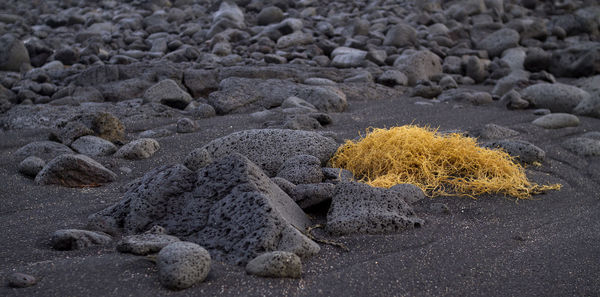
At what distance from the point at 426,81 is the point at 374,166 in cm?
467

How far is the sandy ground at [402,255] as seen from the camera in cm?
243

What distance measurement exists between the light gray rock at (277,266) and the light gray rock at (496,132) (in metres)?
3.80

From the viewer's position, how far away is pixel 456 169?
4.18 m

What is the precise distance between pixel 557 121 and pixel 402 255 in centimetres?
436

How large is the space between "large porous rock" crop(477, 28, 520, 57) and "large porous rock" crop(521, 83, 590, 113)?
13.1 feet

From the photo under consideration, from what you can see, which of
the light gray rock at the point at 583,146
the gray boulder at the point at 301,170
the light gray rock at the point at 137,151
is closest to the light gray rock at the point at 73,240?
the gray boulder at the point at 301,170

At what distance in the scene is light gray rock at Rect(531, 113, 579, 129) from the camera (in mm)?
6168

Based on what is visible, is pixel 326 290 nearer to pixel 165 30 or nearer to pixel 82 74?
pixel 82 74

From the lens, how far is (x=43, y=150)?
491cm

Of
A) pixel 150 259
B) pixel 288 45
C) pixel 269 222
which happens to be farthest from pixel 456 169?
pixel 288 45

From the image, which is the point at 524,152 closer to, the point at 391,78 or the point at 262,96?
the point at 262,96

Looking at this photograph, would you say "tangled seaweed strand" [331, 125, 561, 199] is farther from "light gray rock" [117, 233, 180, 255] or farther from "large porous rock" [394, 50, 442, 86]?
"large porous rock" [394, 50, 442, 86]

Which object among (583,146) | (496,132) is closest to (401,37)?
(496,132)

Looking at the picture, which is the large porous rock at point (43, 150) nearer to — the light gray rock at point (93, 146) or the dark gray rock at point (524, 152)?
the light gray rock at point (93, 146)
